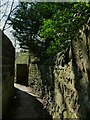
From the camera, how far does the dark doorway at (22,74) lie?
1489 centimetres

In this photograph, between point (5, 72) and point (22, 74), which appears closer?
point (5, 72)

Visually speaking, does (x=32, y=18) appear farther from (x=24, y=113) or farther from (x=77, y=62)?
(x=77, y=62)

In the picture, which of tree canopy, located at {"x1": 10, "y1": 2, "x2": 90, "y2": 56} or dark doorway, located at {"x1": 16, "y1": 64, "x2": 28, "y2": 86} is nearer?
tree canopy, located at {"x1": 10, "y1": 2, "x2": 90, "y2": 56}

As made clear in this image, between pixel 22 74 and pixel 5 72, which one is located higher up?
pixel 5 72

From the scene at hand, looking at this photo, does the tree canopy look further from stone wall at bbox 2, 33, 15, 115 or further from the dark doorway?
the dark doorway

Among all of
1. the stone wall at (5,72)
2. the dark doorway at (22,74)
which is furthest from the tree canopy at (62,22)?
the dark doorway at (22,74)

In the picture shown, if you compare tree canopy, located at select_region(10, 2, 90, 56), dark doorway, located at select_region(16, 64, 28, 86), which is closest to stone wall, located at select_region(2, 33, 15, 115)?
tree canopy, located at select_region(10, 2, 90, 56)

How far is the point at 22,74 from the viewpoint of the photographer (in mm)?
15141

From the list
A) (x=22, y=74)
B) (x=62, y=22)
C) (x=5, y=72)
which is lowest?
(x=22, y=74)

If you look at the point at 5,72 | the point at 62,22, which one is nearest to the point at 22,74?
the point at 5,72

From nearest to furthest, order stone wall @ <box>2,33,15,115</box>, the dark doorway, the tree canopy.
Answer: the tree canopy, stone wall @ <box>2,33,15,115</box>, the dark doorway

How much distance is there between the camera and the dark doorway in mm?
14894

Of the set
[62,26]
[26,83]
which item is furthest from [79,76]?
[26,83]

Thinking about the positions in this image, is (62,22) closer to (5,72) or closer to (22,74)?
(5,72)
